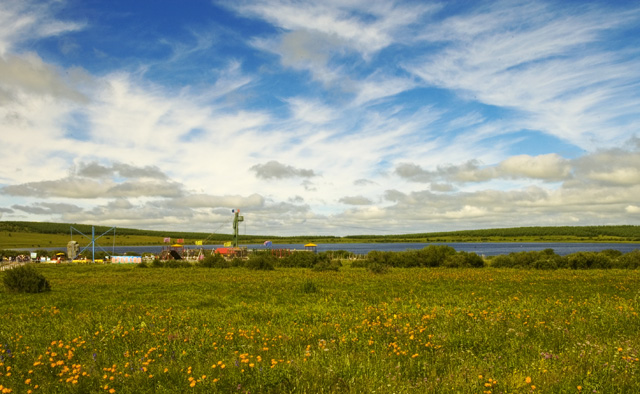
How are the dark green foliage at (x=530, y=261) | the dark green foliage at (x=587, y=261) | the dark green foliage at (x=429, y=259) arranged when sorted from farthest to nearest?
the dark green foliage at (x=429, y=259) → the dark green foliage at (x=587, y=261) → the dark green foliage at (x=530, y=261)

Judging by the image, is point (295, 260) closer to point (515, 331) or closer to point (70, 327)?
point (70, 327)

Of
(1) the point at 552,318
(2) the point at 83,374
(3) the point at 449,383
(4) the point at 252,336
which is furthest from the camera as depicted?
(1) the point at 552,318

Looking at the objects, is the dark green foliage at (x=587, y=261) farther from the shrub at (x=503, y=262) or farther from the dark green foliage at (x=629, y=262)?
the shrub at (x=503, y=262)

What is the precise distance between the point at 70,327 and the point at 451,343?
10.4 m

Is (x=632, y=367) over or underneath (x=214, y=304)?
over

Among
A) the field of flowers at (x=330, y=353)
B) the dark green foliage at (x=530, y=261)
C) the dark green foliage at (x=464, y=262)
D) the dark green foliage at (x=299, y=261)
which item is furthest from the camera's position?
the dark green foliage at (x=299, y=261)

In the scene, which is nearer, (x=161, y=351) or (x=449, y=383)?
(x=449, y=383)

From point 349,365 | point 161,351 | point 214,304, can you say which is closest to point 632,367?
point 349,365

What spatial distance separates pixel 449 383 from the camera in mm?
5895

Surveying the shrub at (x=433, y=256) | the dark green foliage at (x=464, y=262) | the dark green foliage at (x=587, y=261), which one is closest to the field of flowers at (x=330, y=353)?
the dark green foliage at (x=587, y=261)

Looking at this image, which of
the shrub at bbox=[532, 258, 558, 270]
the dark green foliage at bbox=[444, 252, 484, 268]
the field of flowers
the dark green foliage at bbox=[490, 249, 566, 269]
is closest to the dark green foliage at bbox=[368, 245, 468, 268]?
the dark green foliage at bbox=[444, 252, 484, 268]

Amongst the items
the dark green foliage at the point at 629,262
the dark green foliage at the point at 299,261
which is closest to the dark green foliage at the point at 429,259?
the dark green foliage at the point at 299,261

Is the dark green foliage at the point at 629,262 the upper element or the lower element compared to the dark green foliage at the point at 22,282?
lower

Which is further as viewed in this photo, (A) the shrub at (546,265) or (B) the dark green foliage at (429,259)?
(B) the dark green foliage at (429,259)
